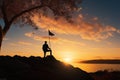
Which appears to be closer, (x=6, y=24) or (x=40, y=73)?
(x=40, y=73)

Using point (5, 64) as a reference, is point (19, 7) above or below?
above

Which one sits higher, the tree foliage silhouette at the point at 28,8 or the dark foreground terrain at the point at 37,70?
the tree foliage silhouette at the point at 28,8

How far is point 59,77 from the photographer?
31047 millimetres

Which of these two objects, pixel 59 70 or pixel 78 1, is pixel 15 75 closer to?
pixel 59 70

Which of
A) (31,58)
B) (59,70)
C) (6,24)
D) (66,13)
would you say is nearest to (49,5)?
(66,13)

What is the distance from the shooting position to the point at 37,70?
3155cm

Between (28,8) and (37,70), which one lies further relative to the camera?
(28,8)

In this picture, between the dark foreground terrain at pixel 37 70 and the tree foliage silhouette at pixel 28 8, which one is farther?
the tree foliage silhouette at pixel 28 8

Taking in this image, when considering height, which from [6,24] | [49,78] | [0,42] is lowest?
[49,78]

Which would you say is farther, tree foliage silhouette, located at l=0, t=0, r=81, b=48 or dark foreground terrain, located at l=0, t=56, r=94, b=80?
tree foliage silhouette, located at l=0, t=0, r=81, b=48

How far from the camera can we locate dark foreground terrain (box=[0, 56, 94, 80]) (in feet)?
96.6

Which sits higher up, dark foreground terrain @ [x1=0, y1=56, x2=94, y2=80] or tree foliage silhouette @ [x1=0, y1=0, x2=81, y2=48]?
tree foliage silhouette @ [x1=0, y1=0, x2=81, y2=48]

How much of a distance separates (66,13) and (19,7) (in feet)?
23.9

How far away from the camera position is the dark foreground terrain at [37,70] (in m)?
29.4
